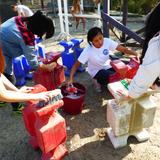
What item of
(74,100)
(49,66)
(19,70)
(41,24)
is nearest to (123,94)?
(74,100)

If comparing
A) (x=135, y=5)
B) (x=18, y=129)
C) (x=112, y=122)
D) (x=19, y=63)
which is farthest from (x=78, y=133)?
(x=135, y=5)

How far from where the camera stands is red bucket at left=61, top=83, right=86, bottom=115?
2.87m

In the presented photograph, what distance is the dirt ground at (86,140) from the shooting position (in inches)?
95.3

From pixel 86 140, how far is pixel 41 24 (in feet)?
4.11

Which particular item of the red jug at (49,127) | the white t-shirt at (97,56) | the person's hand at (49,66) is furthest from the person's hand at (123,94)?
the person's hand at (49,66)

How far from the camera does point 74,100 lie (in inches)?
112

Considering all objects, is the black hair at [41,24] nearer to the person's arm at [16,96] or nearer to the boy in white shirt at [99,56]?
the boy in white shirt at [99,56]

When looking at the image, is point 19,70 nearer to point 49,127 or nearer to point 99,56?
point 99,56

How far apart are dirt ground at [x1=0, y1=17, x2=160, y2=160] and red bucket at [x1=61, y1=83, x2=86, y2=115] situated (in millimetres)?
72

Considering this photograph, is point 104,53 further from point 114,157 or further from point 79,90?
point 114,157

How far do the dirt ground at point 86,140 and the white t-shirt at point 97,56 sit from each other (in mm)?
456

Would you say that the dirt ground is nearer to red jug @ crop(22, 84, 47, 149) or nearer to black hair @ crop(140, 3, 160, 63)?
red jug @ crop(22, 84, 47, 149)

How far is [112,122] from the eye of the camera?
7.93 feet

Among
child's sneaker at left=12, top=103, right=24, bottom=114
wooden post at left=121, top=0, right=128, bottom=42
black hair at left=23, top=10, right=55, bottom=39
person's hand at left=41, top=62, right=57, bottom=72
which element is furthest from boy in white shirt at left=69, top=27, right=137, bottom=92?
wooden post at left=121, top=0, right=128, bottom=42
